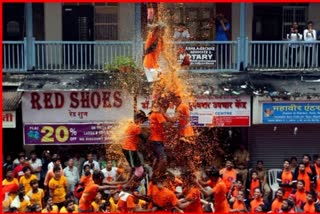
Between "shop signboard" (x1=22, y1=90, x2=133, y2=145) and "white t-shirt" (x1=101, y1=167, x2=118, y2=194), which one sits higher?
"shop signboard" (x1=22, y1=90, x2=133, y2=145)

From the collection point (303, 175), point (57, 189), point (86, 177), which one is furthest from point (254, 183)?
point (57, 189)

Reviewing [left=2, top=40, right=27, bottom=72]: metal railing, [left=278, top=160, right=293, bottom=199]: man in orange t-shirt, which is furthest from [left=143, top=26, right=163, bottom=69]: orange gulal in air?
[left=2, top=40, right=27, bottom=72]: metal railing

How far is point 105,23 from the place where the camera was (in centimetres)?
1941

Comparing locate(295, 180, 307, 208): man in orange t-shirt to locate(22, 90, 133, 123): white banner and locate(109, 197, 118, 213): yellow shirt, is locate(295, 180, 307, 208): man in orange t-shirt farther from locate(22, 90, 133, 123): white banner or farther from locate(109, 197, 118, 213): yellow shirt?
locate(22, 90, 133, 123): white banner

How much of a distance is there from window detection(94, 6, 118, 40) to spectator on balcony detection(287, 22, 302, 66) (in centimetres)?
393

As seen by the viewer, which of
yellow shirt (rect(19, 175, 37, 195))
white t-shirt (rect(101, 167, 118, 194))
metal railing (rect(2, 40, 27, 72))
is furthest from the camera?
metal railing (rect(2, 40, 27, 72))

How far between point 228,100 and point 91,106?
2.91m

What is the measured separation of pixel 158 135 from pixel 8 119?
499 cm

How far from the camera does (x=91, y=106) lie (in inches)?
715

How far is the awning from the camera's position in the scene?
57.4 feet

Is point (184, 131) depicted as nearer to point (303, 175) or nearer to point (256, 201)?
point (256, 201)

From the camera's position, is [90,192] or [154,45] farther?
[90,192]

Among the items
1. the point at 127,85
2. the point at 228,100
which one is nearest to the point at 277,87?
the point at 228,100

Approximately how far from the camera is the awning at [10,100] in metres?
17.5
